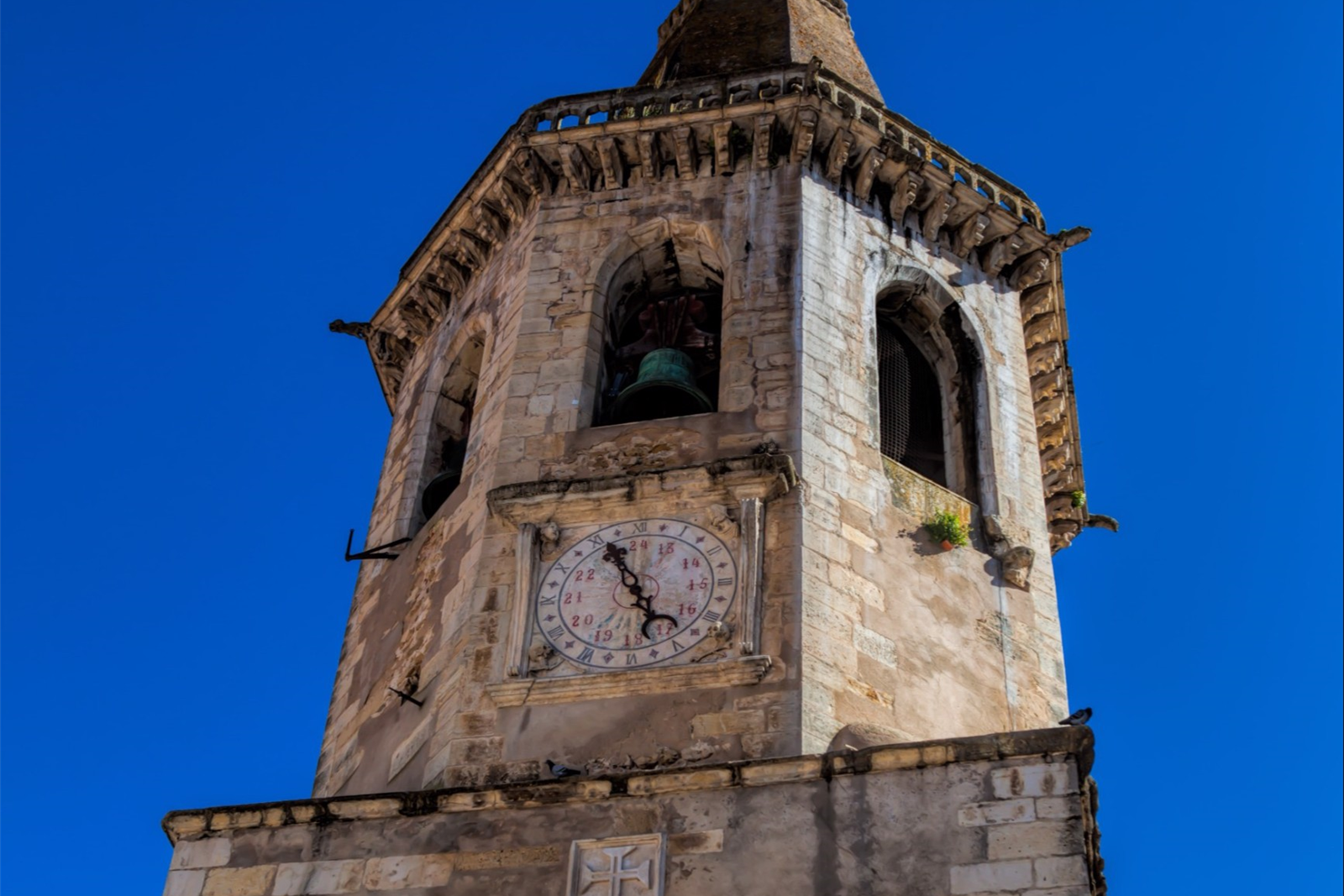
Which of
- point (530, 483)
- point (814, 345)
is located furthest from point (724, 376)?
point (530, 483)

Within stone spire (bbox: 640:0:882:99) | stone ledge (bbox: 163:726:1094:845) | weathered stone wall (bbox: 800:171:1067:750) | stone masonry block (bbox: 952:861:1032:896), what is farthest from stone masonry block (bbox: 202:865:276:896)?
stone spire (bbox: 640:0:882:99)

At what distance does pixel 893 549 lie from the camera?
1614cm

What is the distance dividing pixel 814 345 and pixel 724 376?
77 cm

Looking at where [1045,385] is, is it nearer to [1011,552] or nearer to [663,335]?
[1011,552]

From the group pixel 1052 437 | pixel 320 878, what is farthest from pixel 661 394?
pixel 320 878

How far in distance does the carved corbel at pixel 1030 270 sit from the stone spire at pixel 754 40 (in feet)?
9.05

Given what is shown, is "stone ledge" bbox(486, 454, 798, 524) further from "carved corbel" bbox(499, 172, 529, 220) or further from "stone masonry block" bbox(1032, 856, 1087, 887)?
"carved corbel" bbox(499, 172, 529, 220)

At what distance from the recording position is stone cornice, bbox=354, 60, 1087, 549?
19.1 metres

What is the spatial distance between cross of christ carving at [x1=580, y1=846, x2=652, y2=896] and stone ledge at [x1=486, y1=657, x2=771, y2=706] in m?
1.64

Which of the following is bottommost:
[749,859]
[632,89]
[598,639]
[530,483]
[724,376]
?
[749,859]

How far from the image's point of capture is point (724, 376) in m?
17.0

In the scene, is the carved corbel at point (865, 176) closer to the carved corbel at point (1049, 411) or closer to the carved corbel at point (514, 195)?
the carved corbel at point (1049, 411)

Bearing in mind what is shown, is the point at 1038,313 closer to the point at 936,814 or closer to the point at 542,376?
the point at 542,376

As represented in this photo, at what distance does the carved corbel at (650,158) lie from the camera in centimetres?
1927
